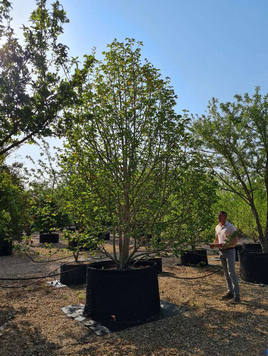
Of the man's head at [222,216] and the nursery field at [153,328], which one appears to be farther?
the man's head at [222,216]

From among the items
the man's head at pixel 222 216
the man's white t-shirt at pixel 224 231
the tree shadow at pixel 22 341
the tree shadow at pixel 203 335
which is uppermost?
the man's head at pixel 222 216

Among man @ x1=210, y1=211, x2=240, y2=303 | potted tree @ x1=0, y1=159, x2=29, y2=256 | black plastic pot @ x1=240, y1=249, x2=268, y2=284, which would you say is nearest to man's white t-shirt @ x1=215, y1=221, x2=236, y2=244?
man @ x1=210, y1=211, x2=240, y2=303

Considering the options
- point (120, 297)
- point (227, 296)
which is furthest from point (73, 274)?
point (227, 296)

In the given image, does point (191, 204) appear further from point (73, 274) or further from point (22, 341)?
Result: point (73, 274)

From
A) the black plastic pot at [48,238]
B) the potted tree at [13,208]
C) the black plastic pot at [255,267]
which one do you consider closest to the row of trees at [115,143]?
the black plastic pot at [255,267]

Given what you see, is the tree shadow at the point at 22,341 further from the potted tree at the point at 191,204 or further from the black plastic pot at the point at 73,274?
the potted tree at the point at 191,204

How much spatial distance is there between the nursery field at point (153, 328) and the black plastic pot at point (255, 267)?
528 millimetres

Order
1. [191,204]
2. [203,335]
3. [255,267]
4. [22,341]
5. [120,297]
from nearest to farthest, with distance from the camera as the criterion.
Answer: [22,341], [203,335], [120,297], [191,204], [255,267]

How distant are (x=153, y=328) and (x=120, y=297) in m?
0.73

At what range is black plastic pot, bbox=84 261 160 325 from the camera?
4539 millimetres

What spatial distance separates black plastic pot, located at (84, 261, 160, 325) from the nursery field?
28cm

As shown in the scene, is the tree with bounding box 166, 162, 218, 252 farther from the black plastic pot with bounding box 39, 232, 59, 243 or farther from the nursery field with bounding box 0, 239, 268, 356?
the black plastic pot with bounding box 39, 232, 59, 243

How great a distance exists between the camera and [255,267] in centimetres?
721

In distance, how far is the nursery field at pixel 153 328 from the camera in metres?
3.59
